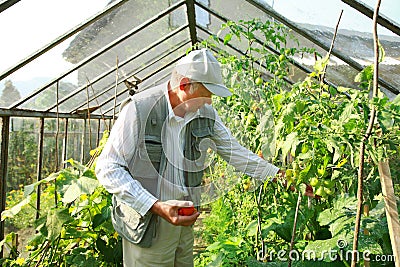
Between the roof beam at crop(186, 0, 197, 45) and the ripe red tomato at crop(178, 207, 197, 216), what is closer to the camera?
the ripe red tomato at crop(178, 207, 197, 216)

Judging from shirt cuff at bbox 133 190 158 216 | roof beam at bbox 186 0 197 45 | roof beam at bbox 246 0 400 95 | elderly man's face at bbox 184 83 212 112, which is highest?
roof beam at bbox 186 0 197 45

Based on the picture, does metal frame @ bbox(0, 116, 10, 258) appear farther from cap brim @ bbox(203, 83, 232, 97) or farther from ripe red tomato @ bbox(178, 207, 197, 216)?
cap brim @ bbox(203, 83, 232, 97)

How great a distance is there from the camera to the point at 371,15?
267 cm

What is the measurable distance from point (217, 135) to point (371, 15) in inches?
48.0

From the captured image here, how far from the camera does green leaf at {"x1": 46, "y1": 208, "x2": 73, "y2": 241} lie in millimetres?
2631

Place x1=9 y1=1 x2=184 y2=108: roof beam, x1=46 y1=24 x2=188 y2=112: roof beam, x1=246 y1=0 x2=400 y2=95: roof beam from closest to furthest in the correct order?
1. x1=246 y1=0 x2=400 y2=95: roof beam
2. x1=9 y1=1 x2=184 y2=108: roof beam
3. x1=46 y1=24 x2=188 y2=112: roof beam

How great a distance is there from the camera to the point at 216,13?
172 inches

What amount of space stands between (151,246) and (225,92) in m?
0.73

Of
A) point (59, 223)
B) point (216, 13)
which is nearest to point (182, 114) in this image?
point (59, 223)

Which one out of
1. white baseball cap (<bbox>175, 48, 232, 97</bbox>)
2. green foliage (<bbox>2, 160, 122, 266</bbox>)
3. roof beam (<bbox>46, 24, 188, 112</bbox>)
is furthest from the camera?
roof beam (<bbox>46, 24, 188, 112</bbox>)

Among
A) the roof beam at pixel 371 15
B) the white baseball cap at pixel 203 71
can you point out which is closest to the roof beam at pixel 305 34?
the roof beam at pixel 371 15

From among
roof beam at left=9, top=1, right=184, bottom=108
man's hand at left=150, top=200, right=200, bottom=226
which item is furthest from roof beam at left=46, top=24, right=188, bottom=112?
man's hand at left=150, top=200, right=200, bottom=226

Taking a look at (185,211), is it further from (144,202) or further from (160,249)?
(160,249)

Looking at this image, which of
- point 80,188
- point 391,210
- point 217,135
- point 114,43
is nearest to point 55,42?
point 114,43
